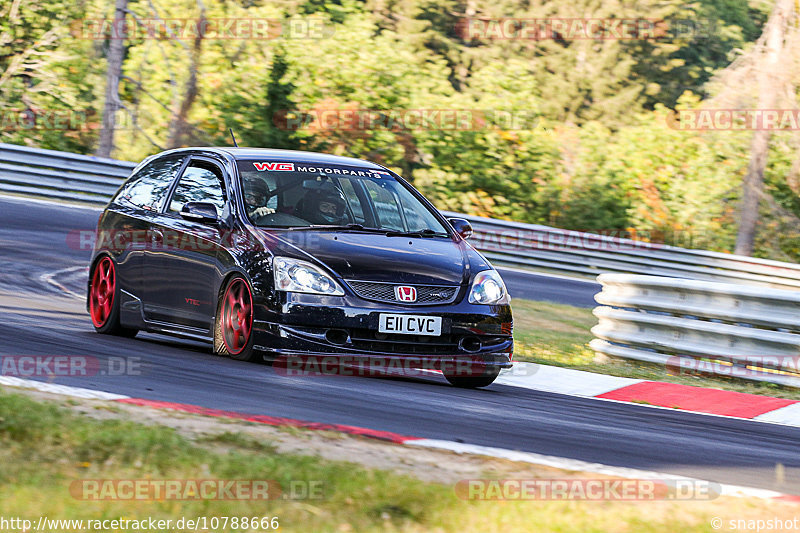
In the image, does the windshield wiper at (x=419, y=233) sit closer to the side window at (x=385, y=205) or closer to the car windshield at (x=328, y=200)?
the car windshield at (x=328, y=200)

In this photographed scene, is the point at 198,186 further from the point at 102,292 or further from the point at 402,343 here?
the point at 402,343

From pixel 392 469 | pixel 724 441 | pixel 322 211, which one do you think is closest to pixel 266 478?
pixel 392 469

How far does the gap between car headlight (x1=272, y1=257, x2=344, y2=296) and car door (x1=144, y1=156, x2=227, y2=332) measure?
70 centimetres

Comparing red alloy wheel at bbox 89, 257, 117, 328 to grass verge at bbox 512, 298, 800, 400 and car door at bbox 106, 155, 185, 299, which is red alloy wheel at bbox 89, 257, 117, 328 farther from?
grass verge at bbox 512, 298, 800, 400

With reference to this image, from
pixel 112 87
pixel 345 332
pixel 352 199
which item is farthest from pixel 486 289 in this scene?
pixel 112 87

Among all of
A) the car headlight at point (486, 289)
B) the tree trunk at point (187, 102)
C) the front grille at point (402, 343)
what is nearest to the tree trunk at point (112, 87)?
the tree trunk at point (187, 102)

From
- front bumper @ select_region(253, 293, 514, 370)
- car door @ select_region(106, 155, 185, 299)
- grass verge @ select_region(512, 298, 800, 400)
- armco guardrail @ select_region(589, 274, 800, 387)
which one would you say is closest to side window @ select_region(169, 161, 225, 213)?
car door @ select_region(106, 155, 185, 299)

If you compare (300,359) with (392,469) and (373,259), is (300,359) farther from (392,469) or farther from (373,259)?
(392,469)

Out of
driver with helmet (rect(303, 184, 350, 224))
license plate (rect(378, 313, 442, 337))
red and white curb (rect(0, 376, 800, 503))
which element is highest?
driver with helmet (rect(303, 184, 350, 224))

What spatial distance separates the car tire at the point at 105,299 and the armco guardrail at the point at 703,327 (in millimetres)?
4343

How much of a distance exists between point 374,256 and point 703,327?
3722 mm

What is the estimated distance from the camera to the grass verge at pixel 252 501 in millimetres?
3611

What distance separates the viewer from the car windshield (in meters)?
8.02

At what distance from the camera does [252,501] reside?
3752mm
